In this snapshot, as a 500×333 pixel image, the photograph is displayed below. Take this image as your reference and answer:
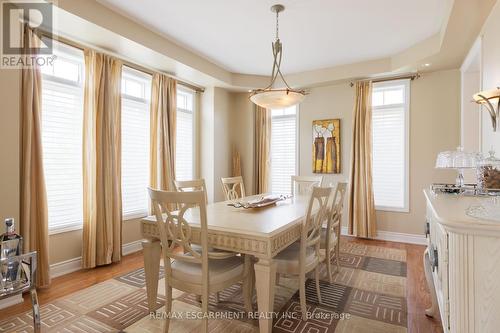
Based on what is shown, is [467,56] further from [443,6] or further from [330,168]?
[330,168]

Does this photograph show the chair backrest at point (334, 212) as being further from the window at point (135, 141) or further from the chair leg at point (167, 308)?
the window at point (135, 141)

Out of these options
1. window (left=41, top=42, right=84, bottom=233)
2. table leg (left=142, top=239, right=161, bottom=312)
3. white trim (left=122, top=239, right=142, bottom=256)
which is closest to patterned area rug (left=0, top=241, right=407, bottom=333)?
table leg (left=142, top=239, right=161, bottom=312)

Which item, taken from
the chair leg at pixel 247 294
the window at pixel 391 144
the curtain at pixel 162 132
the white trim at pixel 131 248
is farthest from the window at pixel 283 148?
the chair leg at pixel 247 294

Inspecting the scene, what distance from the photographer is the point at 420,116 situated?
13.5 ft

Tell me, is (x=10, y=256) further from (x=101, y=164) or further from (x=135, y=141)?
(x=135, y=141)

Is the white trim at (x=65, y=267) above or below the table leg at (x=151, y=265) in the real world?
below

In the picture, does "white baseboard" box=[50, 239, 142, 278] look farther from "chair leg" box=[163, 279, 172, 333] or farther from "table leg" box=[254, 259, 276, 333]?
"table leg" box=[254, 259, 276, 333]

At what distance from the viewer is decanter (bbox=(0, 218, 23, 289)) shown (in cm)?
172

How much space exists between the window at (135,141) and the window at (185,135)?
2.15ft

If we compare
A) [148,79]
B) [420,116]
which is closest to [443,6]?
[420,116]

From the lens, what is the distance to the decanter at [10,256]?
5.63 ft

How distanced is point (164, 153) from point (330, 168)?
108 inches

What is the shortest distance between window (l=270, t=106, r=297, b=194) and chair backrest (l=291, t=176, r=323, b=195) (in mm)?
1079

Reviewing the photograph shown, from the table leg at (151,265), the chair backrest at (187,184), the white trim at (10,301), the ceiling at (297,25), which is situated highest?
the ceiling at (297,25)
